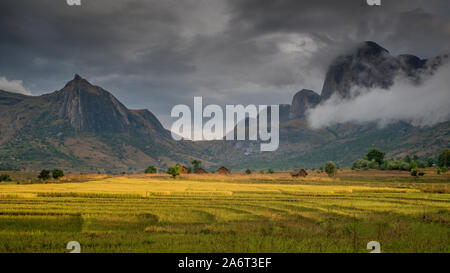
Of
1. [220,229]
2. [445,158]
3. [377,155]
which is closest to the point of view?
[220,229]

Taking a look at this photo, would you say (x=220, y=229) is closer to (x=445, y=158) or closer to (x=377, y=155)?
(x=445, y=158)

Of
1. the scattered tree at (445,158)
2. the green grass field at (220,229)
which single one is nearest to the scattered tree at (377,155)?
the scattered tree at (445,158)

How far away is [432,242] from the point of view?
1992cm

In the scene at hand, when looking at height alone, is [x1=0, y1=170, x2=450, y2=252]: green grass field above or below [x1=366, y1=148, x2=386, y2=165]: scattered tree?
below

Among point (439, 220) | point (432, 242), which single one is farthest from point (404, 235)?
point (439, 220)

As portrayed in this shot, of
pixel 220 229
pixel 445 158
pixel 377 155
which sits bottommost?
pixel 220 229

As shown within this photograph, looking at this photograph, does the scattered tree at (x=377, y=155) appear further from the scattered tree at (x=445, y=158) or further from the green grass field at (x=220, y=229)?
the green grass field at (x=220, y=229)

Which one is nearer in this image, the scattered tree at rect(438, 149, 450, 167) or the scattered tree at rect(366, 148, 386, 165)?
the scattered tree at rect(438, 149, 450, 167)

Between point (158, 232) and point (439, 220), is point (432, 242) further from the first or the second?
point (158, 232)

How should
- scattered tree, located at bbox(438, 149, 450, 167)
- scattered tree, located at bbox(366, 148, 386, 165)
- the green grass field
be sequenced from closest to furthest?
the green grass field → scattered tree, located at bbox(438, 149, 450, 167) → scattered tree, located at bbox(366, 148, 386, 165)

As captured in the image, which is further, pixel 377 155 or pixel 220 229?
pixel 377 155

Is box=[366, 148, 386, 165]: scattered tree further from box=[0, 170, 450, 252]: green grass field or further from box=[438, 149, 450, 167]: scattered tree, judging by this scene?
box=[0, 170, 450, 252]: green grass field

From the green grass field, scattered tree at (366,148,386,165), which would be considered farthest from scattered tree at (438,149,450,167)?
the green grass field

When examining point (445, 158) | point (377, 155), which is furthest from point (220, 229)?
point (377, 155)
